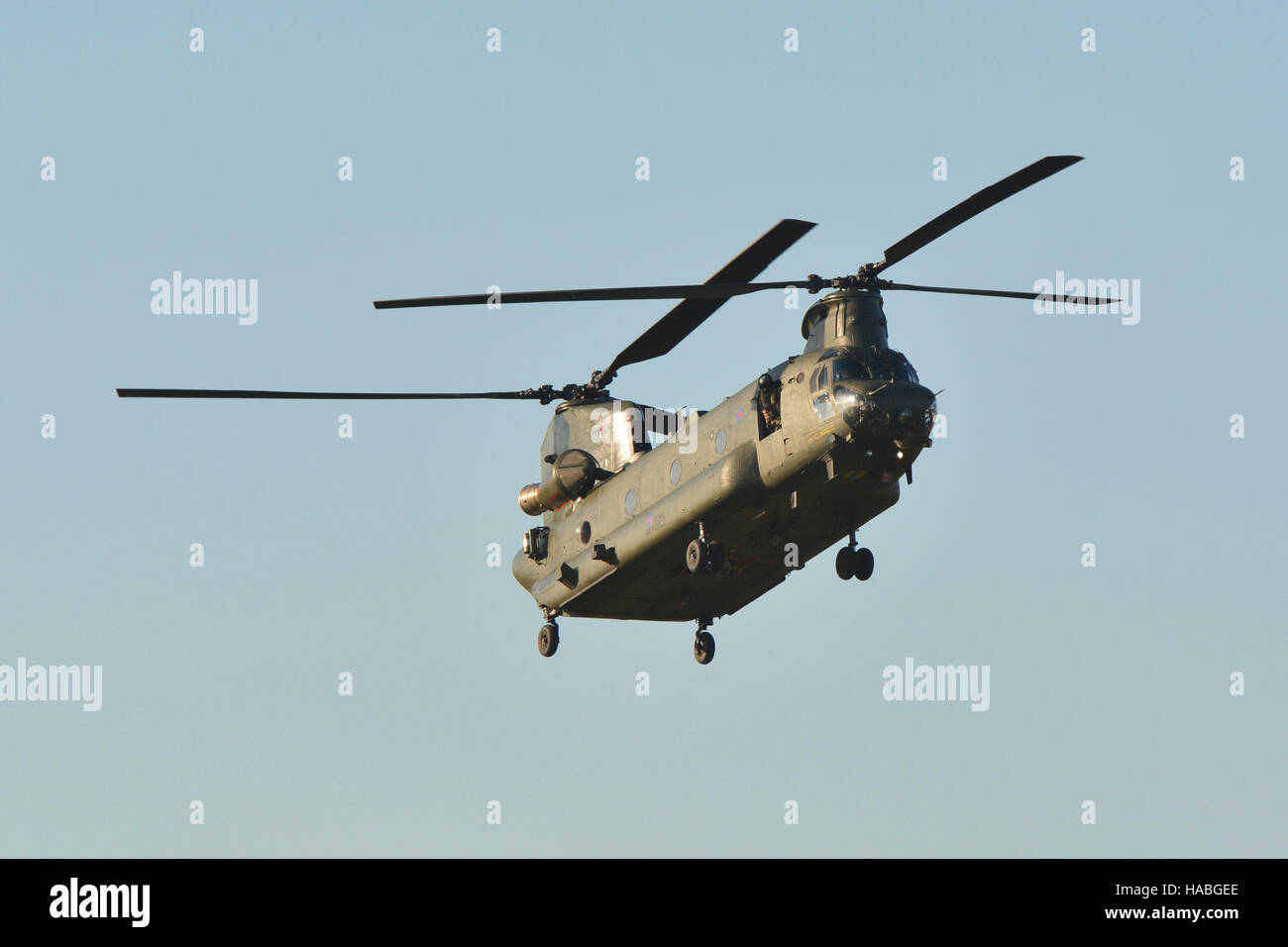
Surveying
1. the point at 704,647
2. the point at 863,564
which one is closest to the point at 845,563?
the point at 863,564

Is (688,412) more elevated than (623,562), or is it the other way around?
(688,412)

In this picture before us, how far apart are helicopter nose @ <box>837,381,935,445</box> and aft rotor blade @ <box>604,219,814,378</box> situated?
299 cm

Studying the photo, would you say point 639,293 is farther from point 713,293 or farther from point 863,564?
point 863,564

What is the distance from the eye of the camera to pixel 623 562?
159ft

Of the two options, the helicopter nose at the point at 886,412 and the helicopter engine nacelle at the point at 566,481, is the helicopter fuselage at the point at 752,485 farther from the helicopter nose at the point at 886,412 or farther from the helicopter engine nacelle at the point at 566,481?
the helicopter engine nacelle at the point at 566,481

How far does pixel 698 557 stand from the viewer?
45.8 metres

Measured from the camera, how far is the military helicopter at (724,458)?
4303 centimetres

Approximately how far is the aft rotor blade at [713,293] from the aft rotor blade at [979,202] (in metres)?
2.57

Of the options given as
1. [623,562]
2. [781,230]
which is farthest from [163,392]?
[781,230]

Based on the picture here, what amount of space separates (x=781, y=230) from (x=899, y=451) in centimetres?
562

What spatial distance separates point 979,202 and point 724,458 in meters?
7.82
